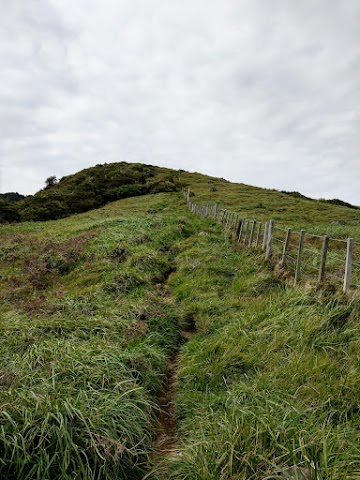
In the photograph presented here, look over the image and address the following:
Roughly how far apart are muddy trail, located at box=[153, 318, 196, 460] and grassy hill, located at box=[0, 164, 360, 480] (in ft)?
0.07

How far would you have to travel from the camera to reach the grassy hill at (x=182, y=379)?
3736 millimetres

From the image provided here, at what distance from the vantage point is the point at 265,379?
5242 mm

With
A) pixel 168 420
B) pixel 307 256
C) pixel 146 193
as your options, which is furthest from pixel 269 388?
pixel 146 193

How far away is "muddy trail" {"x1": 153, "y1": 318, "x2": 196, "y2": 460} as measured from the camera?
15.2ft

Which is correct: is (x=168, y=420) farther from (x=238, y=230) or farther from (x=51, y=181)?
(x=51, y=181)

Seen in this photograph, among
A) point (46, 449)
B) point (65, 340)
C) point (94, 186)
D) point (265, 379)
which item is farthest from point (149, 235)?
point (94, 186)

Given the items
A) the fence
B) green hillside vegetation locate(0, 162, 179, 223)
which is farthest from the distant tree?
the fence

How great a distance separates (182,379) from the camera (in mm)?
6129

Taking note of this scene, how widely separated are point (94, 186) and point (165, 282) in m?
38.7

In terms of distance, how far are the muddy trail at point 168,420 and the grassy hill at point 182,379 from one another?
0.02 meters

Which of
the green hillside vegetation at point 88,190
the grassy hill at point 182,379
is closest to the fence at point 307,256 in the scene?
the grassy hill at point 182,379

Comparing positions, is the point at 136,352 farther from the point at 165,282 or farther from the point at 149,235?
the point at 149,235

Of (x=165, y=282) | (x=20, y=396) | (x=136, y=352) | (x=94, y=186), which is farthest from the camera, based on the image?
(x=94, y=186)

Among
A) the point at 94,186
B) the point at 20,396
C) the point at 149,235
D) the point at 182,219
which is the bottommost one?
the point at 20,396
